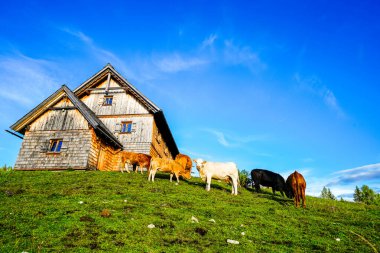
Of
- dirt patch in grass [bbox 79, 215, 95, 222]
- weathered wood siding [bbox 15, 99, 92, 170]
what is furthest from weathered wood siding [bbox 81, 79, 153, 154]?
dirt patch in grass [bbox 79, 215, 95, 222]

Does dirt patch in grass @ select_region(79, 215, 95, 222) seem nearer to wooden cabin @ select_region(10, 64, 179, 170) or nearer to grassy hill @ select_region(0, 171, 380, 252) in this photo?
grassy hill @ select_region(0, 171, 380, 252)

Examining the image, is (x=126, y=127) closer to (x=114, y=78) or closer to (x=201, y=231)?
(x=114, y=78)

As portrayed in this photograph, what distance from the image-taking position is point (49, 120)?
25.0 metres

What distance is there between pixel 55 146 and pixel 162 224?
1987cm

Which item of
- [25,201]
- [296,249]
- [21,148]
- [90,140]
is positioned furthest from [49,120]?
[296,249]

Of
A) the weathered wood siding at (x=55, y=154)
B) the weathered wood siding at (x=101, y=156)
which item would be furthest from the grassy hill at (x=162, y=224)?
the weathered wood siding at (x=101, y=156)

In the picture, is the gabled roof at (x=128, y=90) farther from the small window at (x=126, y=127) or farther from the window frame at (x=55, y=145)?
the window frame at (x=55, y=145)

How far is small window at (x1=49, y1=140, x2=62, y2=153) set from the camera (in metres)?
23.6

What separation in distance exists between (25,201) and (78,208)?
3.13 metres

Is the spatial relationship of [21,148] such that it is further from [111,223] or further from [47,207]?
[111,223]

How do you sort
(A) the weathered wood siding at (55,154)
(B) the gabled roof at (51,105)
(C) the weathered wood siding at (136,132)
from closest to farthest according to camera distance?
(A) the weathered wood siding at (55,154), (B) the gabled roof at (51,105), (C) the weathered wood siding at (136,132)

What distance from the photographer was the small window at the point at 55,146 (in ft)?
77.4

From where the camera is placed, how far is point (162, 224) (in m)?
8.02

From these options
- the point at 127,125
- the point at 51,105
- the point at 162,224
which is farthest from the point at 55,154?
the point at 162,224
